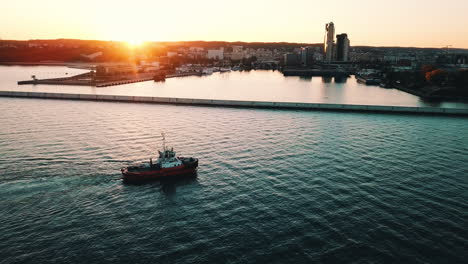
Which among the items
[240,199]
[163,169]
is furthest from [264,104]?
[240,199]

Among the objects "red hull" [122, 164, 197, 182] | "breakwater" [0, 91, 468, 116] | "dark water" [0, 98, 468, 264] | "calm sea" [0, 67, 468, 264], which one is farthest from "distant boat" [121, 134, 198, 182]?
"breakwater" [0, 91, 468, 116]

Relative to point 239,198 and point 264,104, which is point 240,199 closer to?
point 239,198

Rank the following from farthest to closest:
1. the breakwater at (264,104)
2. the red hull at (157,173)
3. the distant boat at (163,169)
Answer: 1. the breakwater at (264,104)
2. the distant boat at (163,169)
3. the red hull at (157,173)

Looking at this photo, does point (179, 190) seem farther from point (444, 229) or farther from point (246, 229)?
point (444, 229)

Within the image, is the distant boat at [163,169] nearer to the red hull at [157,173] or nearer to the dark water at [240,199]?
the red hull at [157,173]

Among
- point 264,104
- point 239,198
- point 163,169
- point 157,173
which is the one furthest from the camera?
point 264,104

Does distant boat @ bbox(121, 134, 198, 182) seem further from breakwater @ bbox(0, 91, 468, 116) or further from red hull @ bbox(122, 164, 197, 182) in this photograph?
breakwater @ bbox(0, 91, 468, 116)

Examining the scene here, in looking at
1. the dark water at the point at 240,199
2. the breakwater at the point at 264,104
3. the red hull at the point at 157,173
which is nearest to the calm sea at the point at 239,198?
the dark water at the point at 240,199
